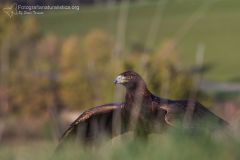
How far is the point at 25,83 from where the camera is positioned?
68.9 ft

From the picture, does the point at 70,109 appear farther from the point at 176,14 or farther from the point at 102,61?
the point at 176,14

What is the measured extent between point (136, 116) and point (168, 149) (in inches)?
79.5

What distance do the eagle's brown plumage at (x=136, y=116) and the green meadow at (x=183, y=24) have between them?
29.7 metres

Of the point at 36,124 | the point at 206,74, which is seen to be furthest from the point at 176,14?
the point at 36,124

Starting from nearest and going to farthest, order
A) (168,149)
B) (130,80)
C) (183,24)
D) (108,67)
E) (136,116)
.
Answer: (168,149) → (136,116) → (130,80) → (108,67) → (183,24)

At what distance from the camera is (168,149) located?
11.6 feet

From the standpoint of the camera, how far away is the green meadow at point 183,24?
3991 centimetres

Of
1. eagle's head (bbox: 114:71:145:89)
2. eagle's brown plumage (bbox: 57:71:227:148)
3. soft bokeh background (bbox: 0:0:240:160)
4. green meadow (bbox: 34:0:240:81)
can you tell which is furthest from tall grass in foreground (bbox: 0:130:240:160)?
green meadow (bbox: 34:0:240:81)

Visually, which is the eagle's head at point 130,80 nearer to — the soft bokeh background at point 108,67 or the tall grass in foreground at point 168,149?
the soft bokeh background at point 108,67

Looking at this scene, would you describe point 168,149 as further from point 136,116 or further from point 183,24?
point 183,24

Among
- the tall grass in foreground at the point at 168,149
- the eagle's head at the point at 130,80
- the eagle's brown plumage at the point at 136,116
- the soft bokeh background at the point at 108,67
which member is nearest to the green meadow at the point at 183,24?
the soft bokeh background at the point at 108,67

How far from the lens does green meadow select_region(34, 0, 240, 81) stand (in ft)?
131

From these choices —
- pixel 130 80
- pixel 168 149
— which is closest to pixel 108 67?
pixel 130 80

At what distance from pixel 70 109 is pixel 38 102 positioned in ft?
12.8
